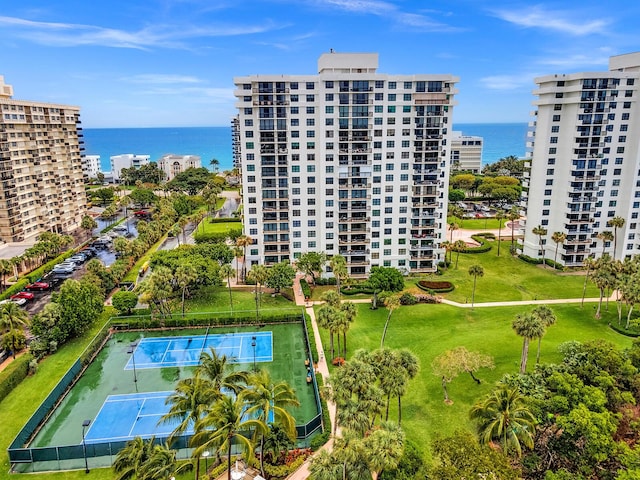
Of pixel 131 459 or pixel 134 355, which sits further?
pixel 134 355

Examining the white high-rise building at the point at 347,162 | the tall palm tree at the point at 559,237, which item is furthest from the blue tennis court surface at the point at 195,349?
the tall palm tree at the point at 559,237

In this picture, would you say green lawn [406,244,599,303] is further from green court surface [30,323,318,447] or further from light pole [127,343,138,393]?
light pole [127,343,138,393]

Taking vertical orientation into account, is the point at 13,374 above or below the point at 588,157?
below

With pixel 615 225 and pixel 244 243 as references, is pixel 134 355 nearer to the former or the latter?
pixel 244 243

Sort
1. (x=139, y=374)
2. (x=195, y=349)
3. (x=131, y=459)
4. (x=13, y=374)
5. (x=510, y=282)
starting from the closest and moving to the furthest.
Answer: (x=131, y=459) → (x=13, y=374) → (x=139, y=374) → (x=195, y=349) → (x=510, y=282)

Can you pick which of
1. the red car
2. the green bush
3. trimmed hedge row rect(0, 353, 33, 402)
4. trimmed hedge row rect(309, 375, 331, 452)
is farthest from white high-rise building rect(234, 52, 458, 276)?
trimmed hedge row rect(309, 375, 331, 452)

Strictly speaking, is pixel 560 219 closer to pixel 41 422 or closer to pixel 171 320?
pixel 171 320

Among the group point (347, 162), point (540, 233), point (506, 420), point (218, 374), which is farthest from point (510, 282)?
point (218, 374)
